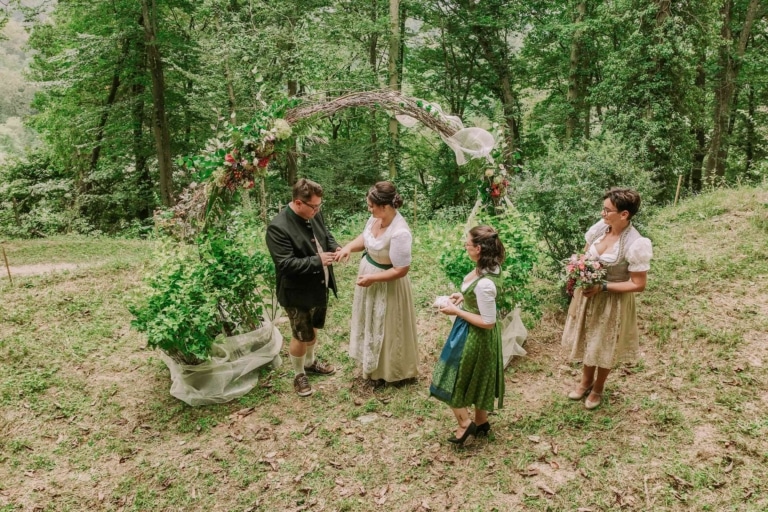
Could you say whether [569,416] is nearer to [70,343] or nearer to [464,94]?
[70,343]

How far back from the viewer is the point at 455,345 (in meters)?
3.62

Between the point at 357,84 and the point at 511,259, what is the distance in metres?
8.67

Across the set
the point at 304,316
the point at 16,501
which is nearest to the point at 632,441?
the point at 304,316

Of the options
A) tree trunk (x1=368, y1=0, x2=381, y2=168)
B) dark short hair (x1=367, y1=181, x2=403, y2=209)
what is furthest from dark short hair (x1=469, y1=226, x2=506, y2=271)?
tree trunk (x1=368, y1=0, x2=381, y2=168)

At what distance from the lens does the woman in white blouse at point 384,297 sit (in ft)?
13.9

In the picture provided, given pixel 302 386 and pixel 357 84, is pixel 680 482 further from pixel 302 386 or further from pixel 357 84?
pixel 357 84

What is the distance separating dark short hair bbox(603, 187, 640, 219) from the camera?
3.48 m

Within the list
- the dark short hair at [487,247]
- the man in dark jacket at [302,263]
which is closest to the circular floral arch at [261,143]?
the man in dark jacket at [302,263]

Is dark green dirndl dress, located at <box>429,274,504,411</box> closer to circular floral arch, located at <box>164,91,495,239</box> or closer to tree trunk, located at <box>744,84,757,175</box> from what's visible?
circular floral arch, located at <box>164,91,495,239</box>

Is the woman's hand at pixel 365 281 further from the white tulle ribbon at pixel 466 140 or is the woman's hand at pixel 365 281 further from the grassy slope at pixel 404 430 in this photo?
the white tulle ribbon at pixel 466 140

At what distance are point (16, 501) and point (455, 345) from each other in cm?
377

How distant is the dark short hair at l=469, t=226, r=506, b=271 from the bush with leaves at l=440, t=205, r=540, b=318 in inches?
57.4

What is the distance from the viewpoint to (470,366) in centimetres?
360

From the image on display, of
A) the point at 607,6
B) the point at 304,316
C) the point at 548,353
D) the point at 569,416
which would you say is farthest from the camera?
the point at 607,6
